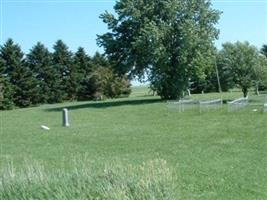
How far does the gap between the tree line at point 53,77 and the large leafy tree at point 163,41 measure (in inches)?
472

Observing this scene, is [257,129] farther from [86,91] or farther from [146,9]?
[86,91]

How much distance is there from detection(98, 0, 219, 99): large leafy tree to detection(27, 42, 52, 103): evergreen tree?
19148mm

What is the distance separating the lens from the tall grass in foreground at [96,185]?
7688mm

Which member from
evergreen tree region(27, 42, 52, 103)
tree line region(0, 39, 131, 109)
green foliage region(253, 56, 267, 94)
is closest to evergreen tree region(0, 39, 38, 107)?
tree line region(0, 39, 131, 109)

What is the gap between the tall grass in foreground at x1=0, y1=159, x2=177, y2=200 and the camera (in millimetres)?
7688

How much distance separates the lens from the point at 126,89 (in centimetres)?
7150

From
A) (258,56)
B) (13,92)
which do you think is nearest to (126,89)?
(13,92)

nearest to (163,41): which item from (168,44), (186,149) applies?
(168,44)

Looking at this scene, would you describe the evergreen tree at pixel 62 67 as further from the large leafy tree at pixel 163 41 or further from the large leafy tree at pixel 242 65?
the large leafy tree at pixel 242 65

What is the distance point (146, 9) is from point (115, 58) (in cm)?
554

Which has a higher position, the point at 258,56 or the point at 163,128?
the point at 258,56

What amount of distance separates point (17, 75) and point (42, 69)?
14.5 ft

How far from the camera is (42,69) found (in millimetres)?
66312

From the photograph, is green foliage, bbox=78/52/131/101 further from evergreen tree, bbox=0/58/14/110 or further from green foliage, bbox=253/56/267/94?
green foliage, bbox=253/56/267/94
